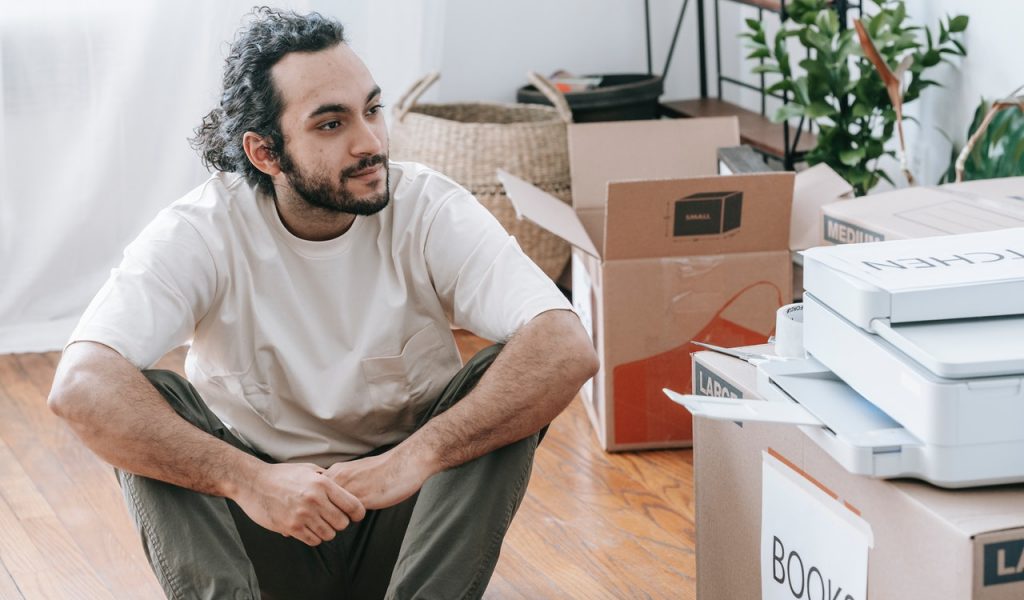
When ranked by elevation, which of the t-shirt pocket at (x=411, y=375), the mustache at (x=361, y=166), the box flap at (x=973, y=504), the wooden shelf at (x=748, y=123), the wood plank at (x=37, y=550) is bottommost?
the wood plank at (x=37, y=550)

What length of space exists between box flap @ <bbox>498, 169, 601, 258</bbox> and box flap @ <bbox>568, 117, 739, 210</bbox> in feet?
0.41

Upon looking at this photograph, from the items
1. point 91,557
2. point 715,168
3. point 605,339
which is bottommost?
point 91,557

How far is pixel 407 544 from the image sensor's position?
1.54 m

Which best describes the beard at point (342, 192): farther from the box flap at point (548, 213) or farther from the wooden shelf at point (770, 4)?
the wooden shelf at point (770, 4)

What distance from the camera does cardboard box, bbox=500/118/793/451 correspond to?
2.22m

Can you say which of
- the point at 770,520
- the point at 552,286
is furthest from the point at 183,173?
the point at 770,520

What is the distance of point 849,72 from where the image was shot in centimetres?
278

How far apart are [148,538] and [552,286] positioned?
60 centimetres

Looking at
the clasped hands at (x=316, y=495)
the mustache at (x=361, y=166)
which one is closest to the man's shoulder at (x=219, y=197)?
the mustache at (x=361, y=166)

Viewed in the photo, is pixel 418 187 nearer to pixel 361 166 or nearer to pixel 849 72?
pixel 361 166

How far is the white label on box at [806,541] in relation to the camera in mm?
1230

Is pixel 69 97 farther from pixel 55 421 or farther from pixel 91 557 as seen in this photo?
pixel 91 557

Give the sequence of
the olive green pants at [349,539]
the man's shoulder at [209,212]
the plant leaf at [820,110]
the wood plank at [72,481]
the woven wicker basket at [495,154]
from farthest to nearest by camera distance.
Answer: the woven wicker basket at [495,154], the plant leaf at [820,110], the wood plank at [72,481], the man's shoulder at [209,212], the olive green pants at [349,539]

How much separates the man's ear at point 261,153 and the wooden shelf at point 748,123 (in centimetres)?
164
